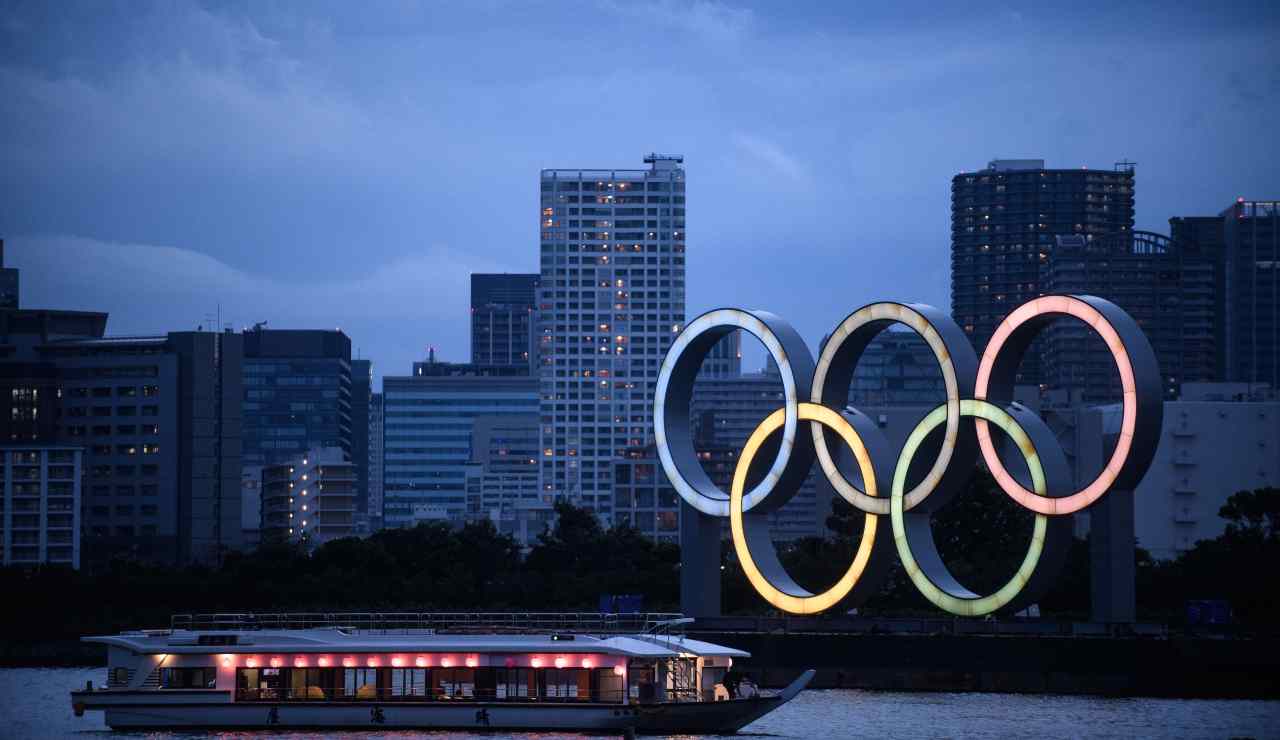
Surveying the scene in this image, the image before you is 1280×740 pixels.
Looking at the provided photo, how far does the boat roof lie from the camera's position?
2579 inches

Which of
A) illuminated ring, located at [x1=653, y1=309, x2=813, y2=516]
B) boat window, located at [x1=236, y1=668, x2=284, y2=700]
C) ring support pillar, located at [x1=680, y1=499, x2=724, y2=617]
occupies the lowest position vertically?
boat window, located at [x1=236, y1=668, x2=284, y2=700]

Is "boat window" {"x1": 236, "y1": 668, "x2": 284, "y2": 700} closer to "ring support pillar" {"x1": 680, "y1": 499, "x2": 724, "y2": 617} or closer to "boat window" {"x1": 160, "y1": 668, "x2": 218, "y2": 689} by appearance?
"boat window" {"x1": 160, "y1": 668, "x2": 218, "y2": 689}

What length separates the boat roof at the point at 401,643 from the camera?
65500 mm

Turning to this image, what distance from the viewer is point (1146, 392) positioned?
70.8 meters

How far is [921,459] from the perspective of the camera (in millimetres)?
79312

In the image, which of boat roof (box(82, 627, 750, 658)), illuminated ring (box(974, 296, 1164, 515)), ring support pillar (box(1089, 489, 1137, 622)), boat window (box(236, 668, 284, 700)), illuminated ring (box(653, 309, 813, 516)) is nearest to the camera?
boat roof (box(82, 627, 750, 658))

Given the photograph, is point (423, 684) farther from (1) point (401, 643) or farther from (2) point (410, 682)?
(1) point (401, 643)

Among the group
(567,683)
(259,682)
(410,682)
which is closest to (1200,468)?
(567,683)

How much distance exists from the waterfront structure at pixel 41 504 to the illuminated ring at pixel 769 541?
112581 mm

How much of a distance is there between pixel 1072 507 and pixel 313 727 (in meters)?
28.0

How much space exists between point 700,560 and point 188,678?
25569 millimetres

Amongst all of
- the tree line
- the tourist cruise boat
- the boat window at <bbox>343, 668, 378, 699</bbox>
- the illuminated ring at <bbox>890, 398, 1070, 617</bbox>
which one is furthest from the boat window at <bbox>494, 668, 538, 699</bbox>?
the tree line

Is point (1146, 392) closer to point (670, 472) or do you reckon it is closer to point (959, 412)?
point (959, 412)

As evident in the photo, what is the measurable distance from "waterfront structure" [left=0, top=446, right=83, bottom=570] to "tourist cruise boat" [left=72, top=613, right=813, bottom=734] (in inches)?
4666
